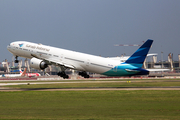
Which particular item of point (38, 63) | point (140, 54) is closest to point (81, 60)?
point (38, 63)

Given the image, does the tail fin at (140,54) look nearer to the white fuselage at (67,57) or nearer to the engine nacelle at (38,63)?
→ the white fuselage at (67,57)

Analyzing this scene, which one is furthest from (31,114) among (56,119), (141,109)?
(141,109)

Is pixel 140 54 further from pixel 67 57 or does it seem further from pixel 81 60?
pixel 67 57

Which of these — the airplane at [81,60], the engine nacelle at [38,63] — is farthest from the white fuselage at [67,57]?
the engine nacelle at [38,63]

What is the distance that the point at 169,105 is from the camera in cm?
2966

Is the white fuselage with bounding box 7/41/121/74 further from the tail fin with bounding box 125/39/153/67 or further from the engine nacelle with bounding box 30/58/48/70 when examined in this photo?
the tail fin with bounding box 125/39/153/67

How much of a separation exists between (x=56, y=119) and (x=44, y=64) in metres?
47.6

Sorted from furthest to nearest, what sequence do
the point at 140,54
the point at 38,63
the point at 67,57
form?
the point at 38,63, the point at 67,57, the point at 140,54

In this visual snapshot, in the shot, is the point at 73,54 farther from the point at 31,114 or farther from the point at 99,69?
the point at 31,114

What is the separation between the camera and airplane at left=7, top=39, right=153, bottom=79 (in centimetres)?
6197

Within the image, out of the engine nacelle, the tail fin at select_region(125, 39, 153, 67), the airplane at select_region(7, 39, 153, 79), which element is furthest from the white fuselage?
the tail fin at select_region(125, 39, 153, 67)

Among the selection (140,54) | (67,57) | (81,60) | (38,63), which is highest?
(67,57)

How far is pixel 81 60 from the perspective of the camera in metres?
65.9

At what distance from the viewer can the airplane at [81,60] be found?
62.0 metres
